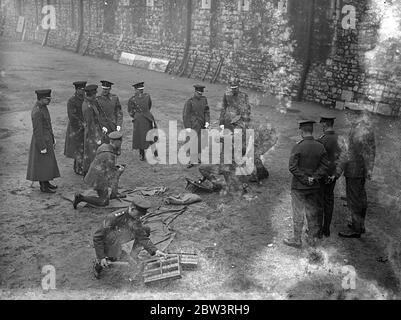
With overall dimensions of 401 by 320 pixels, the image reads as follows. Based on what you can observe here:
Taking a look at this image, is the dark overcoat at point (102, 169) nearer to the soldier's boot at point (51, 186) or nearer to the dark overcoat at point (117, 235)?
the soldier's boot at point (51, 186)

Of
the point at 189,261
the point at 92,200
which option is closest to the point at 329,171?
the point at 189,261

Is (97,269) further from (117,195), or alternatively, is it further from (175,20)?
(175,20)

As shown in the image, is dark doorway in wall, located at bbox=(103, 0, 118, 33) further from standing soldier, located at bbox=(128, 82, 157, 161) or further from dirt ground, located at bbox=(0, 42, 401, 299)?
standing soldier, located at bbox=(128, 82, 157, 161)

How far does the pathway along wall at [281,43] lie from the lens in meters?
13.5

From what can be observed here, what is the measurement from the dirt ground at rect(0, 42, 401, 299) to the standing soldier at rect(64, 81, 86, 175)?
0.46 meters

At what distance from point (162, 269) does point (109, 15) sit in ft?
72.8

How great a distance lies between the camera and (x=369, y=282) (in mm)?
5375

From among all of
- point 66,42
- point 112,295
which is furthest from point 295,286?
point 66,42

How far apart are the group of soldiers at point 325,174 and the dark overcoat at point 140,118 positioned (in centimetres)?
419

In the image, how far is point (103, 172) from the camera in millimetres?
6945

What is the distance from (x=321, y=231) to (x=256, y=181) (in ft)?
7.66
